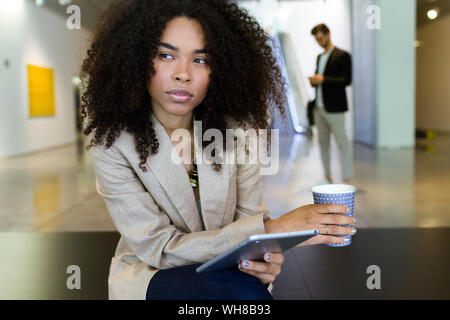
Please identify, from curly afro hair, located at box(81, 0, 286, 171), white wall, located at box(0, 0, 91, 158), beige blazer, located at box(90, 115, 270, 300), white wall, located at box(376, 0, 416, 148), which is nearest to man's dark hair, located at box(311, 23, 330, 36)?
curly afro hair, located at box(81, 0, 286, 171)

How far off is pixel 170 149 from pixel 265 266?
1.22ft

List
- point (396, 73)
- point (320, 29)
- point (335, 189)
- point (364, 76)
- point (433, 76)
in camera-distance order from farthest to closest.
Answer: point (433, 76), point (364, 76), point (396, 73), point (320, 29), point (335, 189)

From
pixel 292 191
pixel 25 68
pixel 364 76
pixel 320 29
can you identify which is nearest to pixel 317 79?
pixel 320 29

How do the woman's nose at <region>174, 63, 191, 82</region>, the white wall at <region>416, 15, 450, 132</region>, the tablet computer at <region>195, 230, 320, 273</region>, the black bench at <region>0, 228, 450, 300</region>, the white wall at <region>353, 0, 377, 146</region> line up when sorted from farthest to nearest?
the white wall at <region>416, 15, 450, 132</region> < the white wall at <region>353, 0, 377, 146</region> < the black bench at <region>0, 228, 450, 300</region> < the woman's nose at <region>174, 63, 191, 82</region> < the tablet computer at <region>195, 230, 320, 273</region>

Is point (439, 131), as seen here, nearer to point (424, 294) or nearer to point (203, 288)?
point (424, 294)

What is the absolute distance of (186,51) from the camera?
1139 mm

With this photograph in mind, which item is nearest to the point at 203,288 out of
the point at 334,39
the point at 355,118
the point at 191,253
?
the point at 191,253

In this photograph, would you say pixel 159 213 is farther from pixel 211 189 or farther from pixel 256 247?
pixel 256 247

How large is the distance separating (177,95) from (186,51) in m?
0.11

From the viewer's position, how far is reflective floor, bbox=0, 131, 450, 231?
354 cm

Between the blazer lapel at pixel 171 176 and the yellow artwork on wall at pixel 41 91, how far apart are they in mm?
9362

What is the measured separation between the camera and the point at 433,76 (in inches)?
590

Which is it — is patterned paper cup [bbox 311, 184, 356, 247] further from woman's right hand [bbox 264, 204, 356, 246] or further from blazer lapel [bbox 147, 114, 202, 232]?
blazer lapel [bbox 147, 114, 202, 232]

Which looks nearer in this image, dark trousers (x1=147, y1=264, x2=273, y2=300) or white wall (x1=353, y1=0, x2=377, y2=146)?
dark trousers (x1=147, y1=264, x2=273, y2=300)
